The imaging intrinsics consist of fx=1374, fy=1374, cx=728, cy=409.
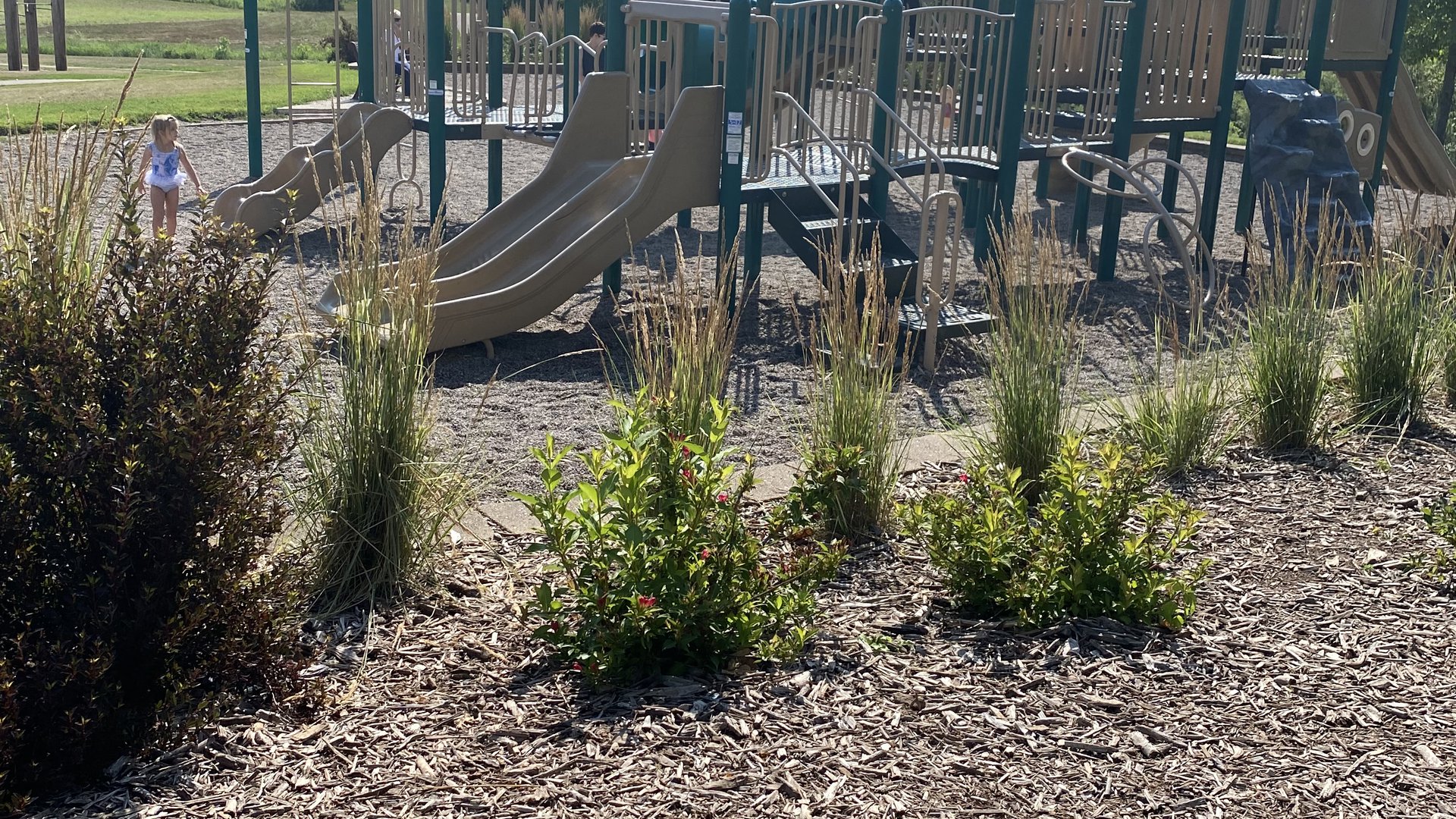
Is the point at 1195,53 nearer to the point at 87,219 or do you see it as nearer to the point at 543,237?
the point at 543,237

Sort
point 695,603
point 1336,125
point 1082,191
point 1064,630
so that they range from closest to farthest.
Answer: point 695,603 < point 1064,630 < point 1336,125 < point 1082,191

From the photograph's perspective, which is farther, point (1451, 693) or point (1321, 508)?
point (1321, 508)

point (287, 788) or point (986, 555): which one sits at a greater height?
point (986, 555)

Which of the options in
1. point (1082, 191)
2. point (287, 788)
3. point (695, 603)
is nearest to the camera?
point (287, 788)

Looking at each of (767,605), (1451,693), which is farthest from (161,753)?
(1451,693)

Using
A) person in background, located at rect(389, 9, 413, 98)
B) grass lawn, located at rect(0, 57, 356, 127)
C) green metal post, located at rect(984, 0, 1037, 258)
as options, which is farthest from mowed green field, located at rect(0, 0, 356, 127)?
green metal post, located at rect(984, 0, 1037, 258)

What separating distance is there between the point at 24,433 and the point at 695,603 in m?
1.56

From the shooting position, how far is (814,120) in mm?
8812

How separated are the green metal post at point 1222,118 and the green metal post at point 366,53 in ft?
22.2

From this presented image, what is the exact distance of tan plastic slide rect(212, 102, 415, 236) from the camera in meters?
10.3

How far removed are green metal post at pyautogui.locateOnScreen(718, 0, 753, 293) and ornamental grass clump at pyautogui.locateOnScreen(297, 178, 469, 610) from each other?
3.88 meters

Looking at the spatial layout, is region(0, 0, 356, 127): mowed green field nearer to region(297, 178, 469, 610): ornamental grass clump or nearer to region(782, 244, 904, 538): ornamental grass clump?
region(297, 178, 469, 610): ornamental grass clump

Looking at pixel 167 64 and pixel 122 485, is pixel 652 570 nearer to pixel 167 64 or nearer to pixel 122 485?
pixel 122 485

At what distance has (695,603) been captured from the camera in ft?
11.1
